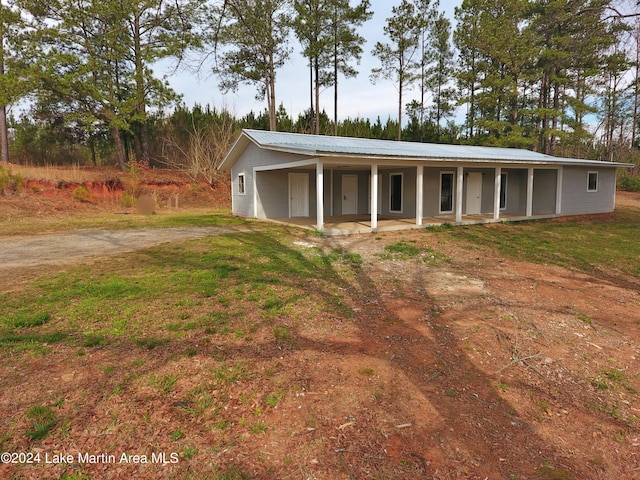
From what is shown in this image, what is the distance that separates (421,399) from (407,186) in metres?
A: 12.8

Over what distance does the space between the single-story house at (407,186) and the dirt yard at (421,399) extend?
8139 mm

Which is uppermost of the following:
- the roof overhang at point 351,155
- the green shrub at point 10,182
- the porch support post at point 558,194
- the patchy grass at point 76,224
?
the roof overhang at point 351,155

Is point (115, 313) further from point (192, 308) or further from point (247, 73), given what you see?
point (247, 73)

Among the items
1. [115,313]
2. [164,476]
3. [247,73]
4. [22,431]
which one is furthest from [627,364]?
[247,73]

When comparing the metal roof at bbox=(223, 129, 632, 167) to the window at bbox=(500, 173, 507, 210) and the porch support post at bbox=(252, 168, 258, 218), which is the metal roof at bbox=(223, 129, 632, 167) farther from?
the window at bbox=(500, 173, 507, 210)

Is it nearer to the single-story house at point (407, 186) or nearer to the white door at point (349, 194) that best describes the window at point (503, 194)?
the single-story house at point (407, 186)

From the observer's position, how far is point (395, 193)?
15461 millimetres

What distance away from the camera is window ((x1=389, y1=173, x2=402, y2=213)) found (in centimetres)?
1522

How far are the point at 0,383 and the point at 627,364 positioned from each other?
5.54 meters

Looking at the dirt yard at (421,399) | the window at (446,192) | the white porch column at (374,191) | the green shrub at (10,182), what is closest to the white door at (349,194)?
the window at (446,192)

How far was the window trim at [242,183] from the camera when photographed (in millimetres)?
15521

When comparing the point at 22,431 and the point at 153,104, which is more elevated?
the point at 153,104

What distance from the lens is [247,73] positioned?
24.3 metres

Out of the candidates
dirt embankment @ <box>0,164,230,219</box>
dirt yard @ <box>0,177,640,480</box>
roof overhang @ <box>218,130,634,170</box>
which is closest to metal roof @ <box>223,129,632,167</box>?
roof overhang @ <box>218,130,634,170</box>
